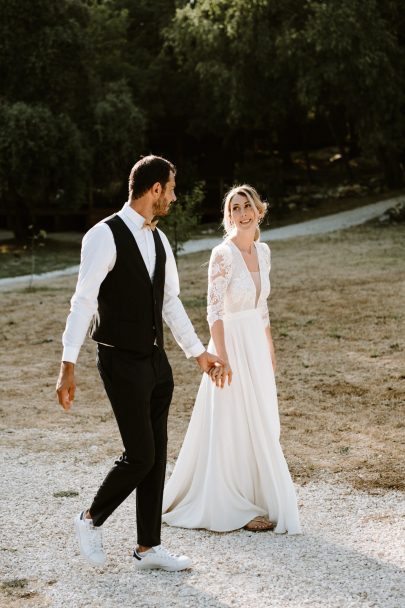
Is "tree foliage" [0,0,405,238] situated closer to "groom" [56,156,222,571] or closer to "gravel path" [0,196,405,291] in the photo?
"gravel path" [0,196,405,291]

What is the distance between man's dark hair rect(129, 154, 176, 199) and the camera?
4.04m

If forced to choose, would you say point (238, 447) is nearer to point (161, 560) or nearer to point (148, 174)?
point (161, 560)

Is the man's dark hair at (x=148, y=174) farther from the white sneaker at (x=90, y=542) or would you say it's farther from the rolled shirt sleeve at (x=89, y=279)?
the white sneaker at (x=90, y=542)

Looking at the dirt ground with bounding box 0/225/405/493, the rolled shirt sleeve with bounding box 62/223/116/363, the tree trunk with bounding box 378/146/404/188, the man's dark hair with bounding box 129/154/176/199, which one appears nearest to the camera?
the rolled shirt sleeve with bounding box 62/223/116/363

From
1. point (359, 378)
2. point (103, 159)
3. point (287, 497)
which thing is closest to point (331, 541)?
point (287, 497)

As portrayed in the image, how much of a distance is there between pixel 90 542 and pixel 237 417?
3.68 ft

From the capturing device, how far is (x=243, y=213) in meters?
4.98

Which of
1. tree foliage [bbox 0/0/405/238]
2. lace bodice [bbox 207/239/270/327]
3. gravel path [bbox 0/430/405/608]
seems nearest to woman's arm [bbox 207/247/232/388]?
lace bodice [bbox 207/239/270/327]

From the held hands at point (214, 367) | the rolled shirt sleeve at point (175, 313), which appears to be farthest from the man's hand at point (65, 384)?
the held hands at point (214, 367)

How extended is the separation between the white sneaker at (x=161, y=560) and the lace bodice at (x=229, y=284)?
127 centimetres

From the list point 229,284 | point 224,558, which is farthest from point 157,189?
point 224,558

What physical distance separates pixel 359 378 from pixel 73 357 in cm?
532

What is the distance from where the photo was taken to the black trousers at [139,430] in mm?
4004

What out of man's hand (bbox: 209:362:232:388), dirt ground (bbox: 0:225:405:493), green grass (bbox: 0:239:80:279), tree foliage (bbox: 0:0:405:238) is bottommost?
dirt ground (bbox: 0:225:405:493)
